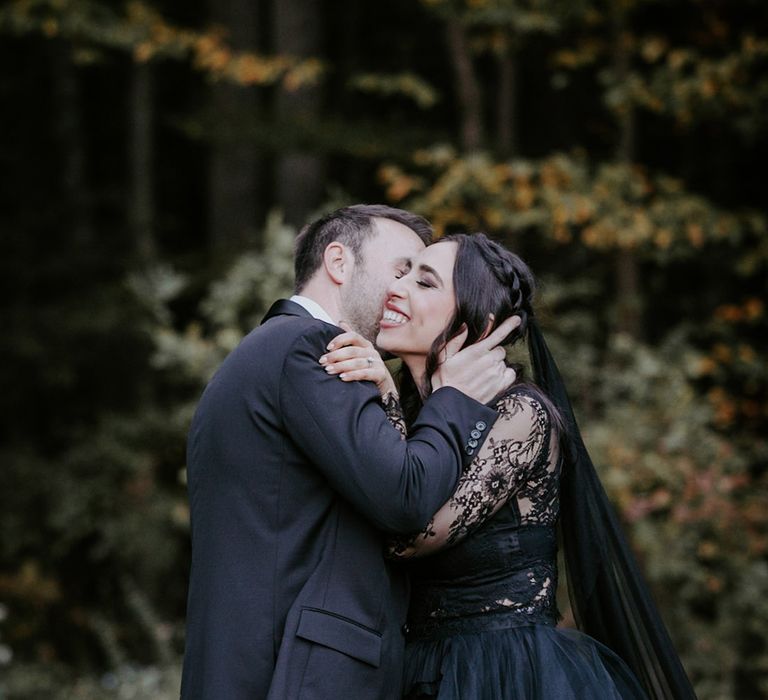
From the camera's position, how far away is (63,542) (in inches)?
328

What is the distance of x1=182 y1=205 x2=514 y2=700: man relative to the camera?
235 centimetres

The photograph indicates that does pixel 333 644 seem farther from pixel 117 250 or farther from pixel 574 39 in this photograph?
pixel 117 250

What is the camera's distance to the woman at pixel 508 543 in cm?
257

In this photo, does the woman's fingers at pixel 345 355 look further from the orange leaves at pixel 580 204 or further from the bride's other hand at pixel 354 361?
the orange leaves at pixel 580 204

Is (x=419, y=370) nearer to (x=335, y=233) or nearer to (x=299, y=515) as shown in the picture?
(x=335, y=233)

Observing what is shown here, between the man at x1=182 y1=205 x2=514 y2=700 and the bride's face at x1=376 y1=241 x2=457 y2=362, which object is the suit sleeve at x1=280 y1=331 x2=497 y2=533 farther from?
the bride's face at x1=376 y1=241 x2=457 y2=362

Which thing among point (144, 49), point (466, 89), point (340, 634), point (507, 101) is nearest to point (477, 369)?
point (340, 634)

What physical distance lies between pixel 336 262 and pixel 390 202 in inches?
220

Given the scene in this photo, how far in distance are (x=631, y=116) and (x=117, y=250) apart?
461 centimetres

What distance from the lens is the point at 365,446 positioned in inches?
91.4

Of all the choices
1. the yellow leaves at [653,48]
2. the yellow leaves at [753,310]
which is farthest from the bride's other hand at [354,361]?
the yellow leaves at [753,310]

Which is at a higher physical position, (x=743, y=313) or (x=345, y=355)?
(x=345, y=355)

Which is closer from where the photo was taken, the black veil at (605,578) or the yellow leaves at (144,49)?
the black veil at (605,578)

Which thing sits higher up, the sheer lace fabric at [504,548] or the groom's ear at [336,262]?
the groom's ear at [336,262]
